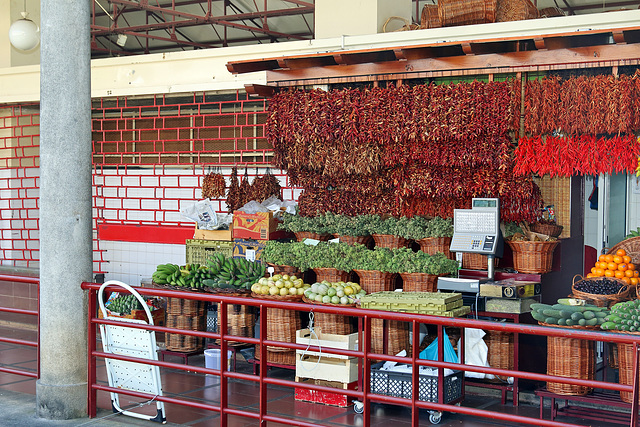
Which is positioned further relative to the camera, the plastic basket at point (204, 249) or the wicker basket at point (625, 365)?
the plastic basket at point (204, 249)

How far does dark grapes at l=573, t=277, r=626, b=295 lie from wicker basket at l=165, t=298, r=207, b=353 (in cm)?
422

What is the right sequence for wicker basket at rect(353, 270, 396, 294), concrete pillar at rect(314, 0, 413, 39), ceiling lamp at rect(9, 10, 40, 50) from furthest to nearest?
ceiling lamp at rect(9, 10, 40, 50) → concrete pillar at rect(314, 0, 413, 39) → wicker basket at rect(353, 270, 396, 294)

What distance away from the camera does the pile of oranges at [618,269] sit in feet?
23.6

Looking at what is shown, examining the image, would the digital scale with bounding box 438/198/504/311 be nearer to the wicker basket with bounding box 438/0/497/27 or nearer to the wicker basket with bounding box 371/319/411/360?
the wicker basket with bounding box 371/319/411/360

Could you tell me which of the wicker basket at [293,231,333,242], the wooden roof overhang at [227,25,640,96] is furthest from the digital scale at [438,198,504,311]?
the wicker basket at [293,231,333,242]

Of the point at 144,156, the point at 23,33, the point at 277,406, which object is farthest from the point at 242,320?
the point at 23,33

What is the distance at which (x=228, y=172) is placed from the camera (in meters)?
11.3

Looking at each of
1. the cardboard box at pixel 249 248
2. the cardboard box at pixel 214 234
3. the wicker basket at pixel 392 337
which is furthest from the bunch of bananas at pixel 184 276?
the wicker basket at pixel 392 337

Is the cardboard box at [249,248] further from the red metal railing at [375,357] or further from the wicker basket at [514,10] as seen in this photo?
the wicker basket at [514,10]

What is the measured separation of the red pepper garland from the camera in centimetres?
719

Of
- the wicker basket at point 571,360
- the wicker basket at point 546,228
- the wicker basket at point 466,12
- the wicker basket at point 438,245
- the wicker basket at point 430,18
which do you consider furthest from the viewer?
the wicker basket at point 430,18

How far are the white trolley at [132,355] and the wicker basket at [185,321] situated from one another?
2.60 metres

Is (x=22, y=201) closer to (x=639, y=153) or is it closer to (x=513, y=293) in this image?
(x=513, y=293)

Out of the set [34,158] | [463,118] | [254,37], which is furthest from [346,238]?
[254,37]
